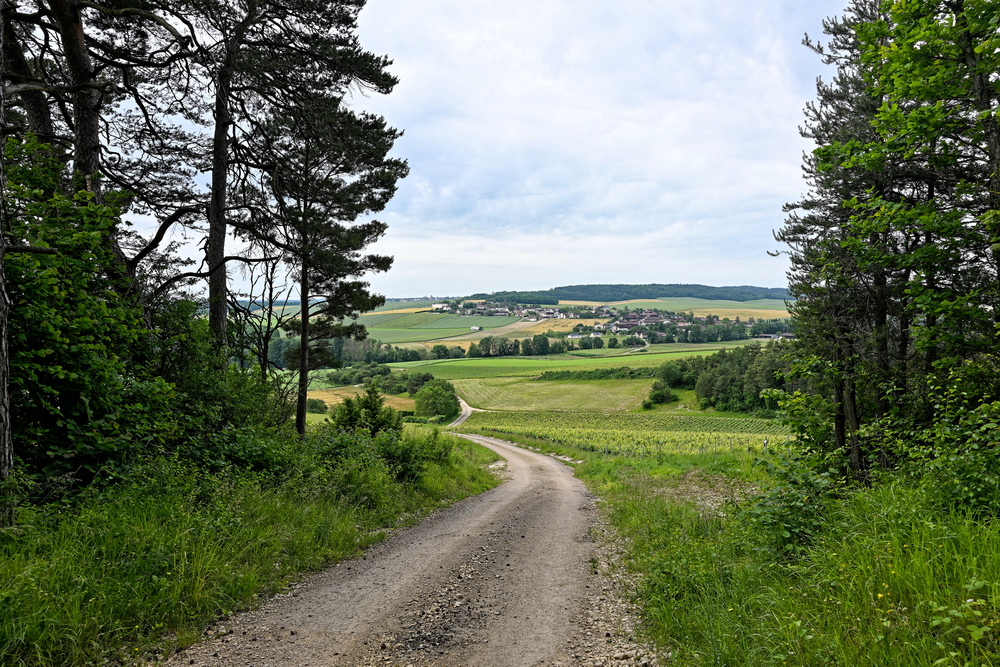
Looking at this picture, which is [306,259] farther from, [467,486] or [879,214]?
[879,214]

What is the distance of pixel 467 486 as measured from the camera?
12.6m

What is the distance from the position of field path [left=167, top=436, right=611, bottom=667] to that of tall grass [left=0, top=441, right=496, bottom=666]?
40 cm

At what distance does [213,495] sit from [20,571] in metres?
2.30

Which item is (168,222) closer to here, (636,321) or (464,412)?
(464,412)

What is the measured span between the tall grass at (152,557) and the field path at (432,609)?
40cm

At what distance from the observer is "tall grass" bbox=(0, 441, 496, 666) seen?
10.8ft

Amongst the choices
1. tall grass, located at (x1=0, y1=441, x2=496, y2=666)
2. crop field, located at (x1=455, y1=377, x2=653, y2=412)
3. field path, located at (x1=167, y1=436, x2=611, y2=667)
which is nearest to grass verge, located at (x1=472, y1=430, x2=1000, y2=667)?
field path, located at (x1=167, y1=436, x2=611, y2=667)

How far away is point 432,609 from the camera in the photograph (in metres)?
4.56

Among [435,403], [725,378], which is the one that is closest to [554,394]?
[435,403]

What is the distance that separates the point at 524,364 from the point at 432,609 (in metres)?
112

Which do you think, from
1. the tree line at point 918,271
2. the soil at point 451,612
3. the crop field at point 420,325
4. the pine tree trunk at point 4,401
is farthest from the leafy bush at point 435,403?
the pine tree trunk at point 4,401

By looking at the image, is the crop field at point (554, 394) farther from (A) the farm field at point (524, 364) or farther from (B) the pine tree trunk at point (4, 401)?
(B) the pine tree trunk at point (4, 401)

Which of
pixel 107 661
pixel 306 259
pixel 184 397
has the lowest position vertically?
pixel 107 661

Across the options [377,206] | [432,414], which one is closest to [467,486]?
[377,206]
